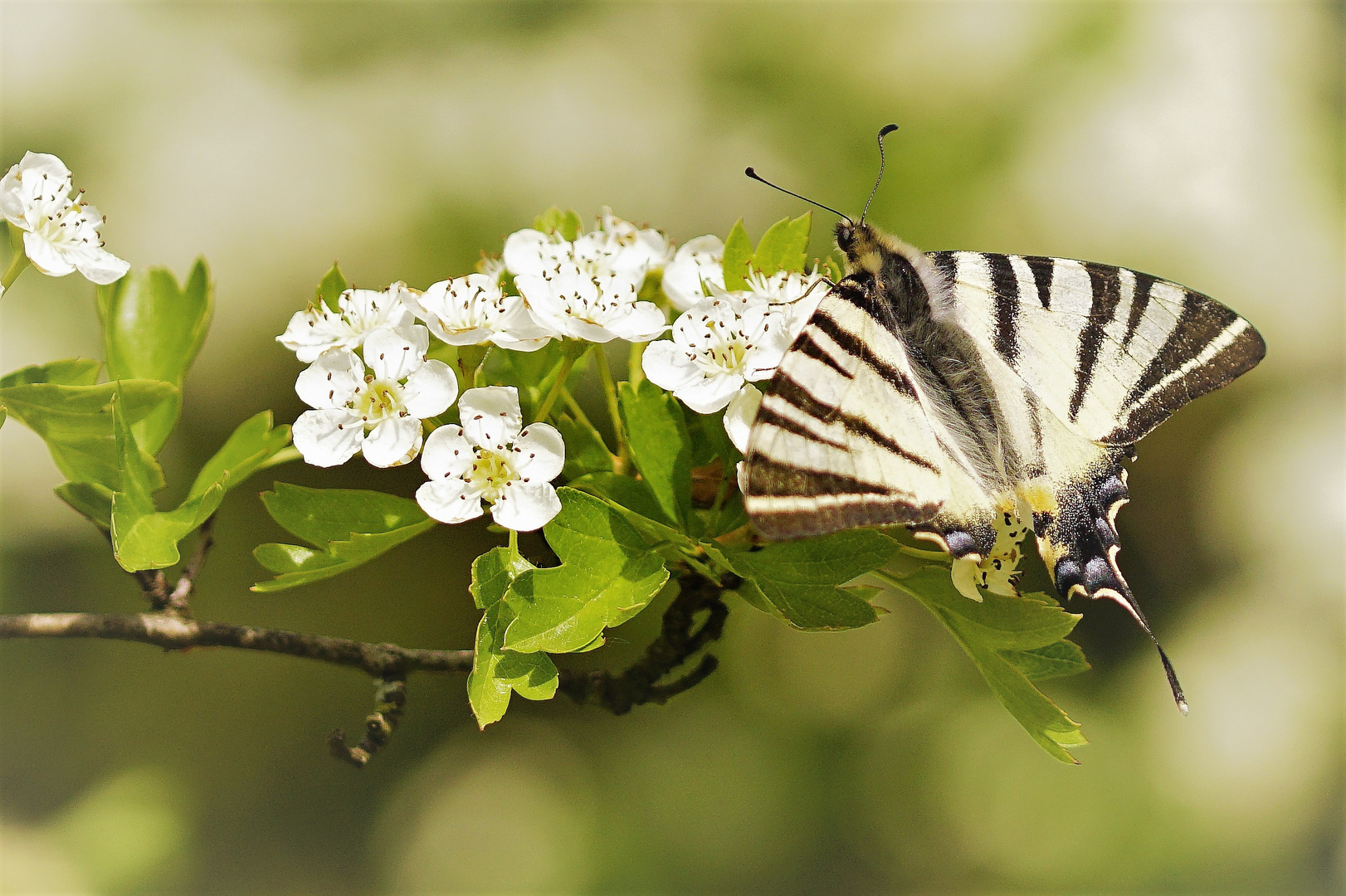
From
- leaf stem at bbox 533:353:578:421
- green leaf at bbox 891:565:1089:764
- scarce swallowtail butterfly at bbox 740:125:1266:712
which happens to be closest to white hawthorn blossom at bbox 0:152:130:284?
leaf stem at bbox 533:353:578:421

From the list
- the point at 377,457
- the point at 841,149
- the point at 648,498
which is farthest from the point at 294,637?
the point at 841,149

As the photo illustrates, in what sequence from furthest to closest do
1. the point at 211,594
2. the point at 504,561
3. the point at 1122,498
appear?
the point at 211,594
the point at 1122,498
the point at 504,561

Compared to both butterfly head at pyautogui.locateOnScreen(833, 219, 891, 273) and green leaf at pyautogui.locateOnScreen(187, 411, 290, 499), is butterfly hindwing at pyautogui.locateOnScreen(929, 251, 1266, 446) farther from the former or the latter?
green leaf at pyautogui.locateOnScreen(187, 411, 290, 499)

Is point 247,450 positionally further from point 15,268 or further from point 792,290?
point 792,290

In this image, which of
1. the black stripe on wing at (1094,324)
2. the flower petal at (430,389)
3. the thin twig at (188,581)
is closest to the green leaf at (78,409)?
the thin twig at (188,581)

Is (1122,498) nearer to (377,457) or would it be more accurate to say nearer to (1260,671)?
(377,457)
